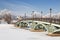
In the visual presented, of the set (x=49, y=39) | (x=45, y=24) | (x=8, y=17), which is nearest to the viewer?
(x=49, y=39)

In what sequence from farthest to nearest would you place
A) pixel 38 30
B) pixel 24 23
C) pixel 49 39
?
pixel 24 23 → pixel 38 30 → pixel 49 39

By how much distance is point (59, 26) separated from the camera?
3409cm

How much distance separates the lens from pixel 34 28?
157ft

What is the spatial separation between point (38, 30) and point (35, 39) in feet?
49.6

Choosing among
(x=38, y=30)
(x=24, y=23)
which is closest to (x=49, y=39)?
(x=38, y=30)

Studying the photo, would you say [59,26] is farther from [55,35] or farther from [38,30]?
[38,30]

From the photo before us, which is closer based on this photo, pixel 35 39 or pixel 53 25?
pixel 35 39

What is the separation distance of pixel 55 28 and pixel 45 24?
6784mm

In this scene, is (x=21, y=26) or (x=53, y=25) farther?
(x=21, y=26)

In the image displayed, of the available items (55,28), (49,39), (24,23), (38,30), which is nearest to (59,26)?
(55,28)

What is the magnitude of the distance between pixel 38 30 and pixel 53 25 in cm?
1140

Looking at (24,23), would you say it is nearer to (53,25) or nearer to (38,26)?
(38,26)

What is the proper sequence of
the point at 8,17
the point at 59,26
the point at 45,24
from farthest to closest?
the point at 8,17, the point at 45,24, the point at 59,26

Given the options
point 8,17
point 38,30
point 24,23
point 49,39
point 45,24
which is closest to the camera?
point 49,39
